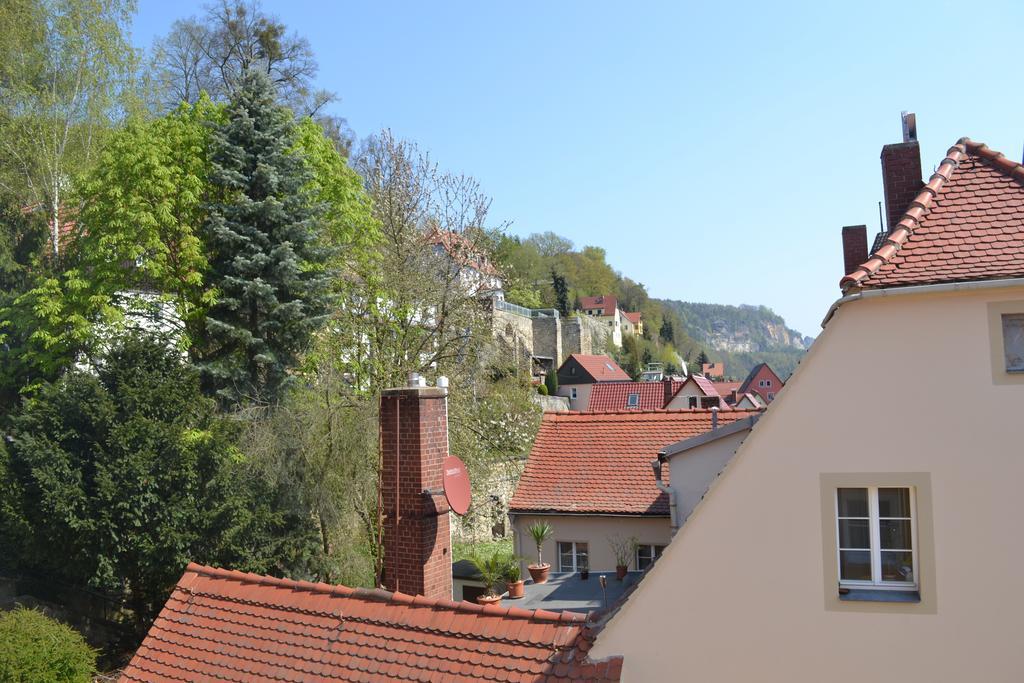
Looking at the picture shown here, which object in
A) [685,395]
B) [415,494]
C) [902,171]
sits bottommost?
[415,494]

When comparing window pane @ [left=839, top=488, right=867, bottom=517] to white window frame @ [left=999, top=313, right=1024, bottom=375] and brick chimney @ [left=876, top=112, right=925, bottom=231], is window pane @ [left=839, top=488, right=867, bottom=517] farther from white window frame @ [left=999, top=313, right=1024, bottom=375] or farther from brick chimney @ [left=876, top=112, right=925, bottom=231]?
brick chimney @ [left=876, top=112, right=925, bottom=231]

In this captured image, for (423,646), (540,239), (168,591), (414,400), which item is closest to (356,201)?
(168,591)

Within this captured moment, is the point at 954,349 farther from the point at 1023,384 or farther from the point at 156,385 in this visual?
the point at 156,385

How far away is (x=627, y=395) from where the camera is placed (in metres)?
57.3

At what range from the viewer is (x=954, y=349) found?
596 centimetres

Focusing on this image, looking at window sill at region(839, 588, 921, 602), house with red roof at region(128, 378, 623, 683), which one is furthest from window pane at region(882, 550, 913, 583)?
house with red roof at region(128, 378, 623, 683)

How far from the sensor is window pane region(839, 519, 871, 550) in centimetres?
617

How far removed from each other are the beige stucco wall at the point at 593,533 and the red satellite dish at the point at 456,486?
307 inches

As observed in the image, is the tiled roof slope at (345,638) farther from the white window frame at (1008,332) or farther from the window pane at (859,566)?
the white window frame at (1008,332)

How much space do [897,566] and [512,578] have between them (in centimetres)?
665

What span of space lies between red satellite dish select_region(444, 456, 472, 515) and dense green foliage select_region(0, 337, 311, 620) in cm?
753

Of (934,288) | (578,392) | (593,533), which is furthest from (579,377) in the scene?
(934,288)

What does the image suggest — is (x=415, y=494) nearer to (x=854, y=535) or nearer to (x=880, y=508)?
(x=854, y=535)

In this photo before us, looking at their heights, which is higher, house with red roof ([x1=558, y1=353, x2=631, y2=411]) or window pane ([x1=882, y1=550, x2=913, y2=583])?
house with red roof ([x1=558, y1=353, x2=631, y2=411])
